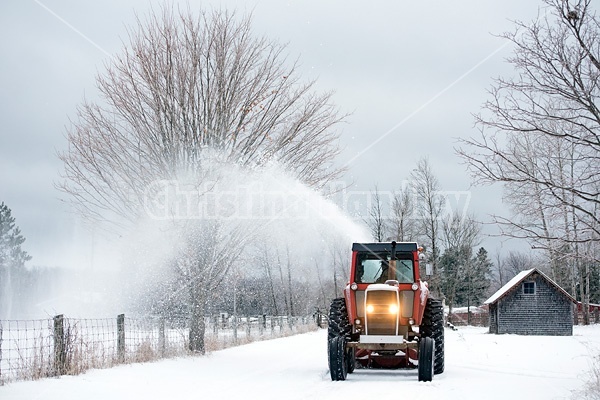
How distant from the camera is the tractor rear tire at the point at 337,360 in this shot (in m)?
11.6

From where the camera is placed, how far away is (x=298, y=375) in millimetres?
12484

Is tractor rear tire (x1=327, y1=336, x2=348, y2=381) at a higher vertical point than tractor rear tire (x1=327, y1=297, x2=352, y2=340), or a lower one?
lower

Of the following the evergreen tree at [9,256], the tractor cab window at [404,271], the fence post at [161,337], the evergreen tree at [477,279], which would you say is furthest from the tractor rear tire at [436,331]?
the evergreen tree at [9,256]

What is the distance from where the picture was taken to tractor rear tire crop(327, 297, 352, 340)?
40.9ft

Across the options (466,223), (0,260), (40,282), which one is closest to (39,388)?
(466,223)

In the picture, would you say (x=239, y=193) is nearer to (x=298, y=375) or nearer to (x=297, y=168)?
(x=297, y=168)

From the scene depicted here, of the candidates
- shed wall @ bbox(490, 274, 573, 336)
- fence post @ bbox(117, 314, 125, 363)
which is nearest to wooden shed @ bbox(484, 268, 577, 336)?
shed wall @ bbox(490, 274, 573, 336)

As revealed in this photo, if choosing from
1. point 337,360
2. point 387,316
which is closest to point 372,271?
point 387,316

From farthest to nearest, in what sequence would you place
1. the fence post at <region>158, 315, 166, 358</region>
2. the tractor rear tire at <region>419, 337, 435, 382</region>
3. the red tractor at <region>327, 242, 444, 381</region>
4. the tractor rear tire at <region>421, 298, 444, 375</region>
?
the fence post at <region>158, 315, 166, 358</region>
the tractor rear tire at <region>421, 298, 444, 375</region>
the red tractor at <region>327, 242, 444, 381</region>
the tractor rear tire at <region>419, 337, 435, 382</region>

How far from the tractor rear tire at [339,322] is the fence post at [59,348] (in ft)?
15.9

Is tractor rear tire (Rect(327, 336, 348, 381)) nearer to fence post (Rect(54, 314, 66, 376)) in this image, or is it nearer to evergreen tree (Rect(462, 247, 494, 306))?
fence post (Rect(54, 314, 66, 376))

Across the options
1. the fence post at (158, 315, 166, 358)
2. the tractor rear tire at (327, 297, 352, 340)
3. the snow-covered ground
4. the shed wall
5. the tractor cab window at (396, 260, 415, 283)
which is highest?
the tractor cab window at (396, 260, 415, 283)

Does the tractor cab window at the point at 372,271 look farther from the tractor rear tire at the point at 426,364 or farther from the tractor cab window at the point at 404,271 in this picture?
the tractor rear tire at the point at 426,364

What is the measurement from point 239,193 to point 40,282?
8553 cm
